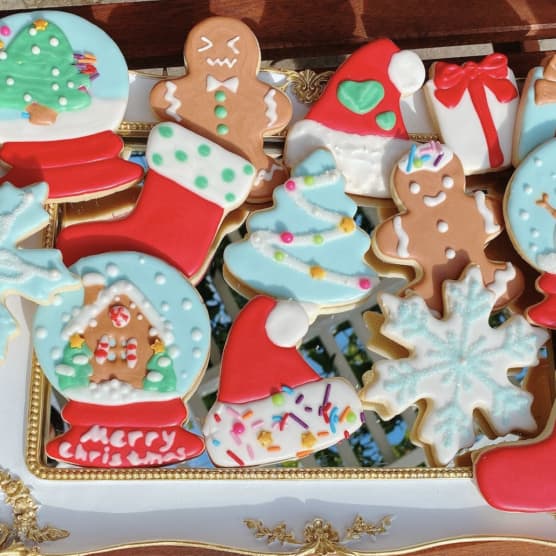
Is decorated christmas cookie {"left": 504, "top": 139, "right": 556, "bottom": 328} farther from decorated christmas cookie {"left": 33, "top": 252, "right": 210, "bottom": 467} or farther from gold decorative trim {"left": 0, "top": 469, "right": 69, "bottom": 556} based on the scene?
gold decorative trim {"left": 0, "top": 469, "right": 69, "bottom": 556}

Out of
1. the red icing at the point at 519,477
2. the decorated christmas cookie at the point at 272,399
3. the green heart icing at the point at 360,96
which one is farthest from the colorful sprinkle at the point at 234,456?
the green heart icing at the point at 360,96

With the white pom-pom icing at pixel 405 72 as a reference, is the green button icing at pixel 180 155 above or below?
below

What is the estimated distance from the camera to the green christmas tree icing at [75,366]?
102cm

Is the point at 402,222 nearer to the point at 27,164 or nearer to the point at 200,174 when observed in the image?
the point at 200,174

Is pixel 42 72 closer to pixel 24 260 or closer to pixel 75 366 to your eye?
pixel 24 260


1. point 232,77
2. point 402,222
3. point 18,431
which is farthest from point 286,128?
point 18,431

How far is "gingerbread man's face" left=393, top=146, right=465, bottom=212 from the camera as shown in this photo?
1.15 m

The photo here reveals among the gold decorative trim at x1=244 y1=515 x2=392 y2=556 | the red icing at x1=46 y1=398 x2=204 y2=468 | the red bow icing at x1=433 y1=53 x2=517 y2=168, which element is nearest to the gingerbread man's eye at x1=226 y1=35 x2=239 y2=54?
the red bow icing at x1=433 y1=53 x2=517 y2=168

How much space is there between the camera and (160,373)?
1.04m

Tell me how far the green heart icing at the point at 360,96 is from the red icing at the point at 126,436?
0.52 m

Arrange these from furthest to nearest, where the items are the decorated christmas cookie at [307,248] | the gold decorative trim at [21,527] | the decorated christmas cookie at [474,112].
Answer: the decorated christmas cookie at [474,112], the decorated christmas cookie at [307,248], the gold decorative trim at [21,527]

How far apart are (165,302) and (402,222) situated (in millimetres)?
360

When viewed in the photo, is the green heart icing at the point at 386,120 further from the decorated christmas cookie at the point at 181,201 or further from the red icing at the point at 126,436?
the red icing at the point at 126,436

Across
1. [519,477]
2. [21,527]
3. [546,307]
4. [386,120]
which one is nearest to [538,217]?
[546,307]
